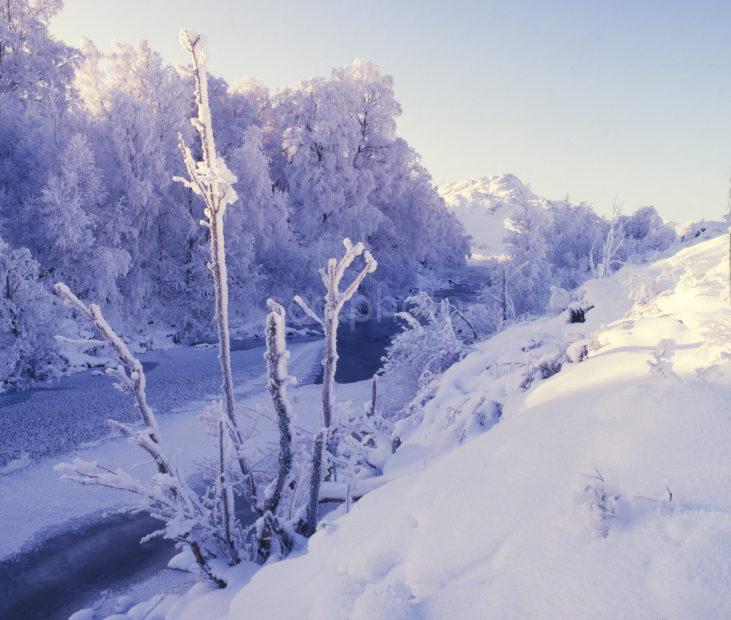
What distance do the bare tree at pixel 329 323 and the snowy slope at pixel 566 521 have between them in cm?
78

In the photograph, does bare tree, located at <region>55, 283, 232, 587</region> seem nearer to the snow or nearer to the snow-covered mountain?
the snow

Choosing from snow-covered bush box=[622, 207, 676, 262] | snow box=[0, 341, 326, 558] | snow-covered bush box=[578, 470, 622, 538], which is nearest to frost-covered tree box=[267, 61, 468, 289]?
snow box=[0, 341, 326, 558]

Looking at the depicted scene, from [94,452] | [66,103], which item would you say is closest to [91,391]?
[94,452]

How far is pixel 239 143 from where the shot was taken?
84.8ft

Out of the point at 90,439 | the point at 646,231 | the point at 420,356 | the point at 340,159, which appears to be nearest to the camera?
the point at 90,439

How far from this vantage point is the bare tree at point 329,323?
10.8 ft

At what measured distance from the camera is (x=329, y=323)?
371 cm

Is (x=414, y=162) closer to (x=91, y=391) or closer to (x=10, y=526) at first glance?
(x=91, y=391)

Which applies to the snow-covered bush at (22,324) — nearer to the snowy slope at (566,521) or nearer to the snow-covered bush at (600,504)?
the snowy slope at (566,521)

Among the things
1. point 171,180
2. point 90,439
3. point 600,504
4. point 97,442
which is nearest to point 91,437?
point 90,439

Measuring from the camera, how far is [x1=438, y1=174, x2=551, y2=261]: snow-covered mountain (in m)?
94.2

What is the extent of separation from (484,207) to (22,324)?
12347cm

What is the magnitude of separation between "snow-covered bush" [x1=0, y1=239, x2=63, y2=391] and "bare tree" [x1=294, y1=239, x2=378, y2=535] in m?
12.0

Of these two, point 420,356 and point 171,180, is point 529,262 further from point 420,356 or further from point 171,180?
point 171,180
